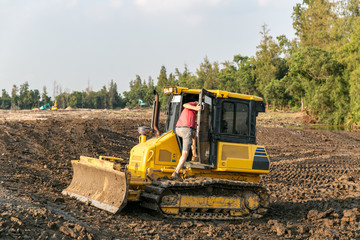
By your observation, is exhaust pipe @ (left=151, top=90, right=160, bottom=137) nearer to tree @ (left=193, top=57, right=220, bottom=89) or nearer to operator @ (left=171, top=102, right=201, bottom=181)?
operator @ (left=171, top=102, right=201, bottom=181)

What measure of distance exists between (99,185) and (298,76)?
40.3 m

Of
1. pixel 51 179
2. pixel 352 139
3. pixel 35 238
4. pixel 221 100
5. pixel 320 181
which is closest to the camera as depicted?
pixel 35 238

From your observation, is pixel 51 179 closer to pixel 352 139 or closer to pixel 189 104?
pixel 189 104

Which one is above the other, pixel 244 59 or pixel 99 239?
pixel 244 59

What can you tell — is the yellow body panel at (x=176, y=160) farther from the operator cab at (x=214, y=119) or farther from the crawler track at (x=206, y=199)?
the crawler track at (x=206, y=199)

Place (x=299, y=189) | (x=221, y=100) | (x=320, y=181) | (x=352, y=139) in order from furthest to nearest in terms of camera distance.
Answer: (x=352, y=139) < (x=320, y=181) < (x=299, y=189) < (x=221, y=100)

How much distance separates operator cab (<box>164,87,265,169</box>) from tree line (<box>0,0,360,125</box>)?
32.0 m

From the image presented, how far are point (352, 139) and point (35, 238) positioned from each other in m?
26.9

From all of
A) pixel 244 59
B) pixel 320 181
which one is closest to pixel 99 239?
pixel 320 181

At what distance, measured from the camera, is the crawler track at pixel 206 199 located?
23.5 ft

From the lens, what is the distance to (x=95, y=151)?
52.4 feet

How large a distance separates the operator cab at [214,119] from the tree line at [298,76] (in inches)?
1261

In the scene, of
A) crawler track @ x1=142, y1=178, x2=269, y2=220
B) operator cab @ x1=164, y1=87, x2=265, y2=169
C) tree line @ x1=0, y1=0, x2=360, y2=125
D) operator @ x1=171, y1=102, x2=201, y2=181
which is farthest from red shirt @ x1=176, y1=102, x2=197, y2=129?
tree line @ x1=0, y1=0, x2=360, y2=125

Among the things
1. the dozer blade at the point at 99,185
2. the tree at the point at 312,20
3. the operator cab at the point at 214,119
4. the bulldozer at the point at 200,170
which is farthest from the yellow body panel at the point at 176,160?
the tree at the point at 312,20
